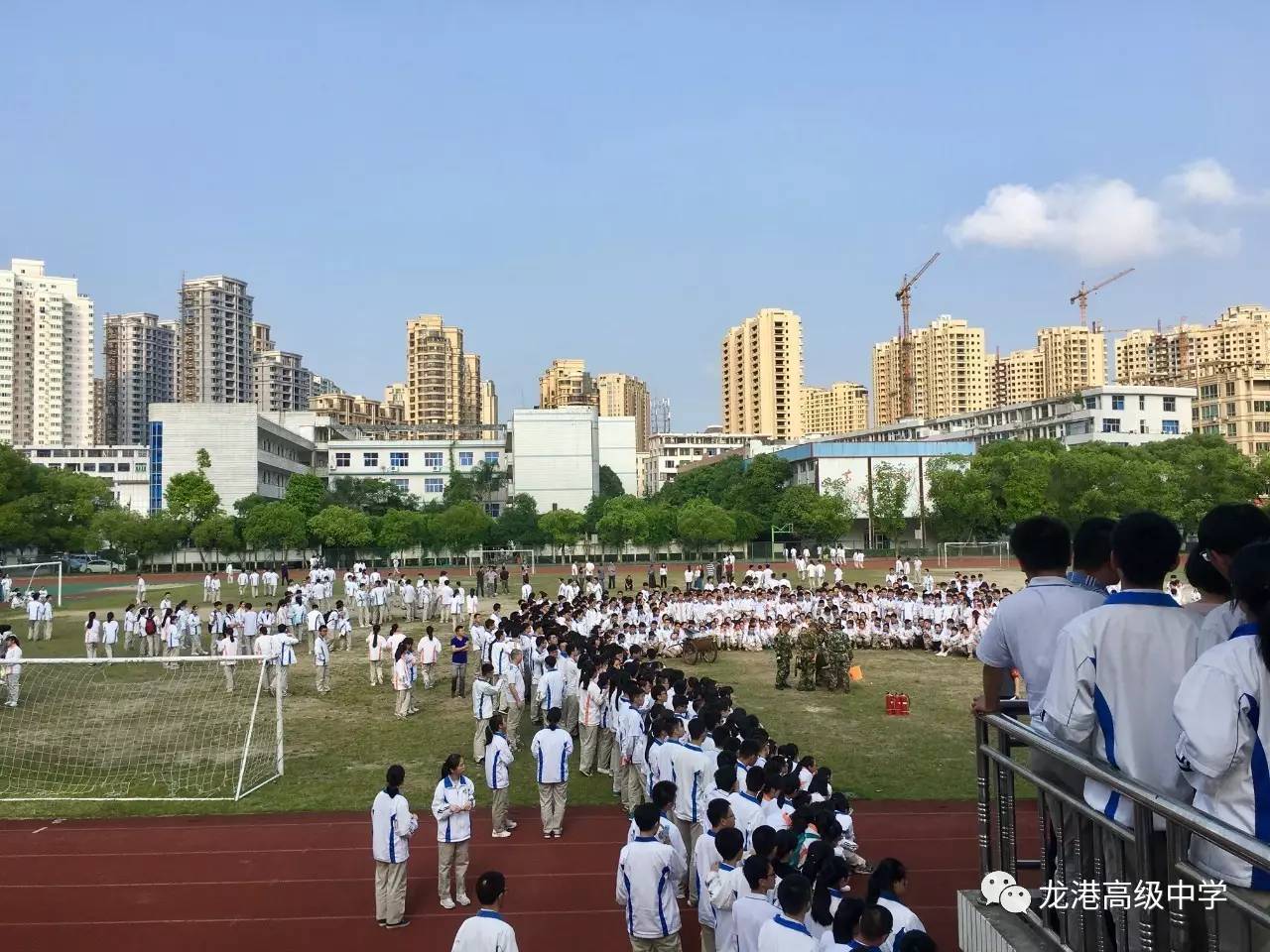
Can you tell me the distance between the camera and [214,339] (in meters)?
119


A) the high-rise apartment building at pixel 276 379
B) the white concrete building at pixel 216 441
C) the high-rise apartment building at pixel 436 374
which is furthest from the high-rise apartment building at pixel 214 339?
the white concrete building at pixel 216 441

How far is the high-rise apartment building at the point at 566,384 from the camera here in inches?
5994

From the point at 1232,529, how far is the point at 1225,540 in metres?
0.05

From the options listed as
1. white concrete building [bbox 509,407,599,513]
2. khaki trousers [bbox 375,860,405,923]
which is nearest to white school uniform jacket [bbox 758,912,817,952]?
khaki trousers [bbox 375,860,405,923]

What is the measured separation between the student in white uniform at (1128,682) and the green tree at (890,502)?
54986 millimetres

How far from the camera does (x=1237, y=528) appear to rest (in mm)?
3250

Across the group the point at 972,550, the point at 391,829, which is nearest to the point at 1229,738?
the point at 391,829

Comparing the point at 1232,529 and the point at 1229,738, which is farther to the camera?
the point at 1232,529

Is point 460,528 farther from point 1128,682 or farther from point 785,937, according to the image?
point 1128,682

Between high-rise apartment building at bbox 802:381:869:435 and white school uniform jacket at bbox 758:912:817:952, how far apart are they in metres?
158

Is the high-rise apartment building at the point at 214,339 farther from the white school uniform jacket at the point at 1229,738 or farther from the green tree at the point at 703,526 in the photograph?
the white school uniform jacket at the point at 1229,738

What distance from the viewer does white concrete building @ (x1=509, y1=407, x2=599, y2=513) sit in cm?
7406

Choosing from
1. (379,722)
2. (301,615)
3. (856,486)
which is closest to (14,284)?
(856,486)

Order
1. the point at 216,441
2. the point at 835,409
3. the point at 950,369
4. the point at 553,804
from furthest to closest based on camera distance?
the point at 835,409
the point at 950,369
the point at 216,441
the point at 553,804
